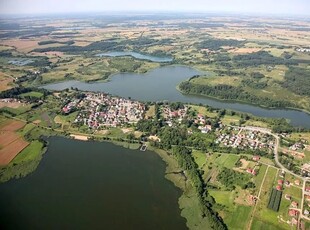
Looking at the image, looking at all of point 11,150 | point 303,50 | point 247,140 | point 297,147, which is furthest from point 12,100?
point 303,50

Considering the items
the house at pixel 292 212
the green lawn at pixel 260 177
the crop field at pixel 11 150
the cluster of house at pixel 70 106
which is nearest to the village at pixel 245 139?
the green lawn at pixel 260 177

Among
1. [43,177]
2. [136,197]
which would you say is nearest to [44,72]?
[43,177]

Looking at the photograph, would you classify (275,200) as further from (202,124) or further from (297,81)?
(297,81)

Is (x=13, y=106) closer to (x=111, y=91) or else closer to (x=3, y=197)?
(x=111, y=91)

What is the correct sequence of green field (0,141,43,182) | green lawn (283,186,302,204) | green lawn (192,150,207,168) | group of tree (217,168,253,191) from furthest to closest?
green lawn (192,150,207,168), green field (0,141,43,182), group of tree (217,168,253,191), green lawn (283,186,302,204)

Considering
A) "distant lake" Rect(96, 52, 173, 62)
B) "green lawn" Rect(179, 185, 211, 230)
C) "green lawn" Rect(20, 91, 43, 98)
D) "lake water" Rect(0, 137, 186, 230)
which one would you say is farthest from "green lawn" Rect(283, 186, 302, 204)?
"distant lake" Rect(96, 52, 173, 62)

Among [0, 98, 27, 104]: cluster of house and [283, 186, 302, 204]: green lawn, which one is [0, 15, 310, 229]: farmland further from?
[0, 98, 27, 104]: cluster of house
